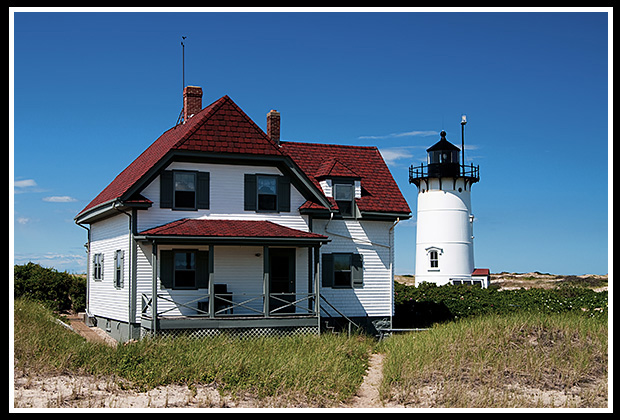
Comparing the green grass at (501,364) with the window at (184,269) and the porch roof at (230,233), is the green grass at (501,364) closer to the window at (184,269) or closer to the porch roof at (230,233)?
the porch roof at (230,233)

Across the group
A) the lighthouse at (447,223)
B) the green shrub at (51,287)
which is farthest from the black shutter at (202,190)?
the lighthouse at (447,223)

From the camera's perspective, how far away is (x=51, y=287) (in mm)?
29219

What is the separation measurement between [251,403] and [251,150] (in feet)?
34.1

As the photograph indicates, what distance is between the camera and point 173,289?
840 inches

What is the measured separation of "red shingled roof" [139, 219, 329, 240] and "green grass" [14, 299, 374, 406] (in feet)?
11.6

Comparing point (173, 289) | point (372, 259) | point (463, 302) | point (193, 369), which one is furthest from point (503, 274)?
point (193, 369)

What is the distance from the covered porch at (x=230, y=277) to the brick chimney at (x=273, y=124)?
4.50 metres

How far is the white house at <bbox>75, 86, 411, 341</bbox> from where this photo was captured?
68.3 feet

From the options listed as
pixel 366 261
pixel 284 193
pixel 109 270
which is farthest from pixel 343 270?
pixel 109 270

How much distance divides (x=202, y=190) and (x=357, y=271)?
6076mm

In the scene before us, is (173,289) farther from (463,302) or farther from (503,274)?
(503,274)

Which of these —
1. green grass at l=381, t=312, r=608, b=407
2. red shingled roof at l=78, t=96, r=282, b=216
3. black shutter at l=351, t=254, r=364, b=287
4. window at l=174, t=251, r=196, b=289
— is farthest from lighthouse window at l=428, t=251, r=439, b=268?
window at l=174, t=251, r=196, b=289

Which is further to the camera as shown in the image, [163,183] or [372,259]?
[372,259]
